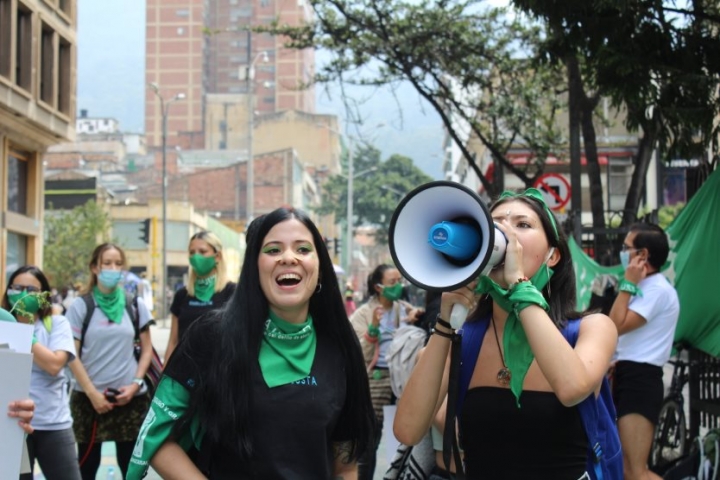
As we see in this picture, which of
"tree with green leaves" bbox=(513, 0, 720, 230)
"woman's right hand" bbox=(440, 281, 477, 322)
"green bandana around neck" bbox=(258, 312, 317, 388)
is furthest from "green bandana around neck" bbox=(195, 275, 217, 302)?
"woman's right hand" bbox=(440, 281, 477, 322)

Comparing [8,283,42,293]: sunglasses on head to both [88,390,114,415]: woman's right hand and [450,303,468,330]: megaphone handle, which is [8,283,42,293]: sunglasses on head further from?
[450,303,468,330]: megaphone handle

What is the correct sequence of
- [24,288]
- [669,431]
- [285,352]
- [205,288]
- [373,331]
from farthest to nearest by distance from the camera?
[373,331] → [669,431] → [205,288] → [24,288] → [285,352]

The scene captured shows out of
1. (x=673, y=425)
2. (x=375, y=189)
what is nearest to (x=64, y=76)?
(x=673, y=425)

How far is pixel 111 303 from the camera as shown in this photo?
7.36m

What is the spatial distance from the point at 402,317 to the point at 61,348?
329 centimetres

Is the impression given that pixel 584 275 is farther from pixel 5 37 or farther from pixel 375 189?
pixel 375 189

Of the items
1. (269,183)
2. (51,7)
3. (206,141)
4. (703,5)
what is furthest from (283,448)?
(206,141)

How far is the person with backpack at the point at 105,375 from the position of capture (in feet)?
23.6

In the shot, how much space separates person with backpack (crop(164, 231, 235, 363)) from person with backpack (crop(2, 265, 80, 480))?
5.16 ft

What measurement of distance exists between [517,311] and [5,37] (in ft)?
81.2

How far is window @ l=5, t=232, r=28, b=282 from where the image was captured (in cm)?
2802

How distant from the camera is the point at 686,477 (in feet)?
22.3

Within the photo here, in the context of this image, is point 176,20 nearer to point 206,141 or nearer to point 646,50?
point 206,141

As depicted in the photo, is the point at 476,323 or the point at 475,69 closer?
the point at 476,323
